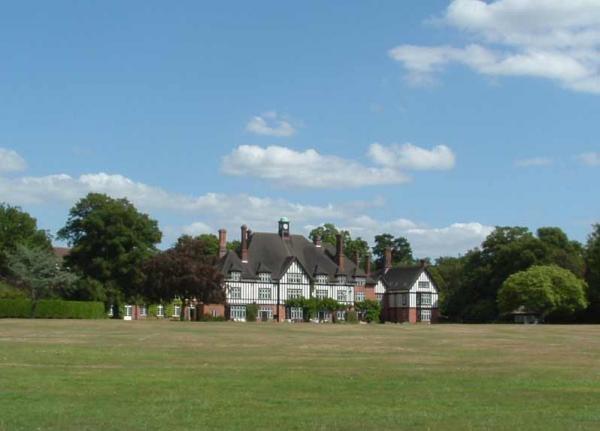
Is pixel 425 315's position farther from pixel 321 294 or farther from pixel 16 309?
pixel 16 309

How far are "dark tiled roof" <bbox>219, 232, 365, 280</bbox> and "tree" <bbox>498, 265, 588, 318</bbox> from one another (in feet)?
78.4

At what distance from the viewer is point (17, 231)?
102000 mm

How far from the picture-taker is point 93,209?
93375 millimetres

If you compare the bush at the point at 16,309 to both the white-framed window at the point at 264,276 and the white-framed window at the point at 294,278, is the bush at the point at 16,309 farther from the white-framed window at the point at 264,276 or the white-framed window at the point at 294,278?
the white-framed window at the point at 294,278

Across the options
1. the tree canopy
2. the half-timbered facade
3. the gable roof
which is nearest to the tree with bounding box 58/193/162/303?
the tree canopy

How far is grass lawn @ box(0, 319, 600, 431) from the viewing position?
1424cm

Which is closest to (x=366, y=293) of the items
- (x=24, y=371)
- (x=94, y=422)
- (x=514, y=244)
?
(x=514, y=244)

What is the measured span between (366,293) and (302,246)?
10.2 meters

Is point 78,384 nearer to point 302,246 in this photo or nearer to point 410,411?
point 410,411

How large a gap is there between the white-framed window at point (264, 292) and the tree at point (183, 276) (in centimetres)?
1825

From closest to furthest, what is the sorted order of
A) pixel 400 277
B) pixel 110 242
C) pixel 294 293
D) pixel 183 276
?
pixel 183 276 → pixel 110 242 → pixel 294 293 → pixel 400 277

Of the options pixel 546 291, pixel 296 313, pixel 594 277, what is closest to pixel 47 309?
pixel 296 313

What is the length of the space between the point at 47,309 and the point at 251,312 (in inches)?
1106

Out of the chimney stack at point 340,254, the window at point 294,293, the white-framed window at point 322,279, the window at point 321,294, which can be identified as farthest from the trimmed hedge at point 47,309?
the chimney stack at point 340,254
